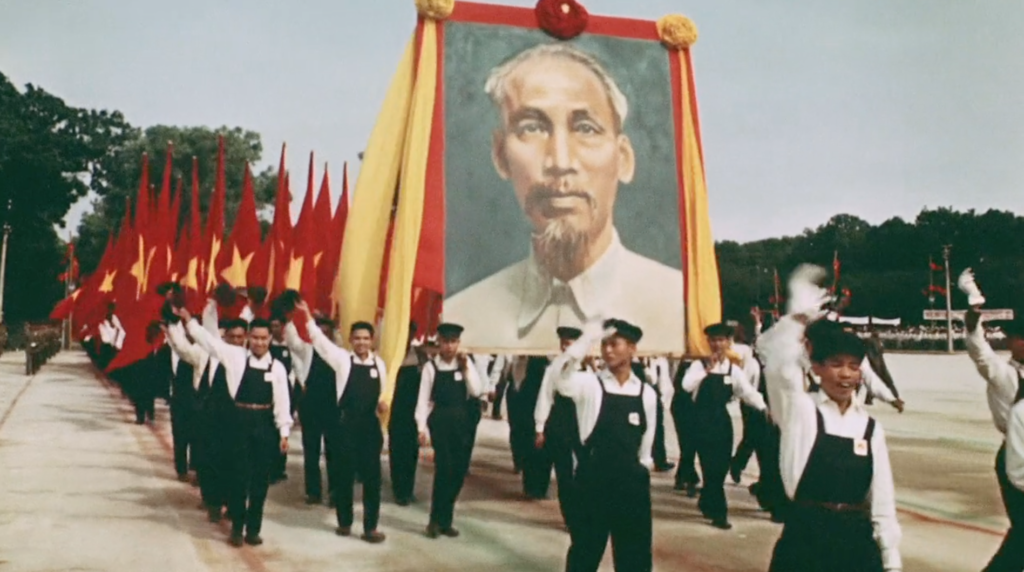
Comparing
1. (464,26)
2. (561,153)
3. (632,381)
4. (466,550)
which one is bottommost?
(466,550)

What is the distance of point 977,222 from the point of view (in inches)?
3000

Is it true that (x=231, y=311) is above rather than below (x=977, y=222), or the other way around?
below

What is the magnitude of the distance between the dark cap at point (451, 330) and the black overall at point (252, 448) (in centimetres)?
142

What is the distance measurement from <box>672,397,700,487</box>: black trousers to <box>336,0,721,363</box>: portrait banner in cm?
132

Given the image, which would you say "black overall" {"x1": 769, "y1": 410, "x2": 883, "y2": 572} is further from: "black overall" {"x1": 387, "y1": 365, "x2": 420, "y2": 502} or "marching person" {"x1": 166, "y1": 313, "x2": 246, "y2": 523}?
"black overall" {"x1": 387, "y1": 365, "x2": 420, "y2": 502}

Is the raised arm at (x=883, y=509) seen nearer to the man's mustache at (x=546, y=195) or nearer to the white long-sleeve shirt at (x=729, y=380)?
the man's mustache at (x=546, y=195)

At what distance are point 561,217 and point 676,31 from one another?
80.7 inches

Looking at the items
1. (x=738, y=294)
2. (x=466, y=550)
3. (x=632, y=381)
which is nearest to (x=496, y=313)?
(x=466, y=550)

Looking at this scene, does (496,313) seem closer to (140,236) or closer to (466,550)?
(466,550)

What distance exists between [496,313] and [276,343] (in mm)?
4730

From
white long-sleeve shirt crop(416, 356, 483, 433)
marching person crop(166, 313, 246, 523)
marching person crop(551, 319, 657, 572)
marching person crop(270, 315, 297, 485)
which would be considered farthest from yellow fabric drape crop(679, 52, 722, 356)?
marching person crop(270, 315, 297, 485)

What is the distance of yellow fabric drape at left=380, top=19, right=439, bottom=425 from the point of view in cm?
802

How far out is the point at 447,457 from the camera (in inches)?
324

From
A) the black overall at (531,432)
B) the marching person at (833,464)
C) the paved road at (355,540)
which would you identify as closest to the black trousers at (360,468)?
the paved road at (355,540)
